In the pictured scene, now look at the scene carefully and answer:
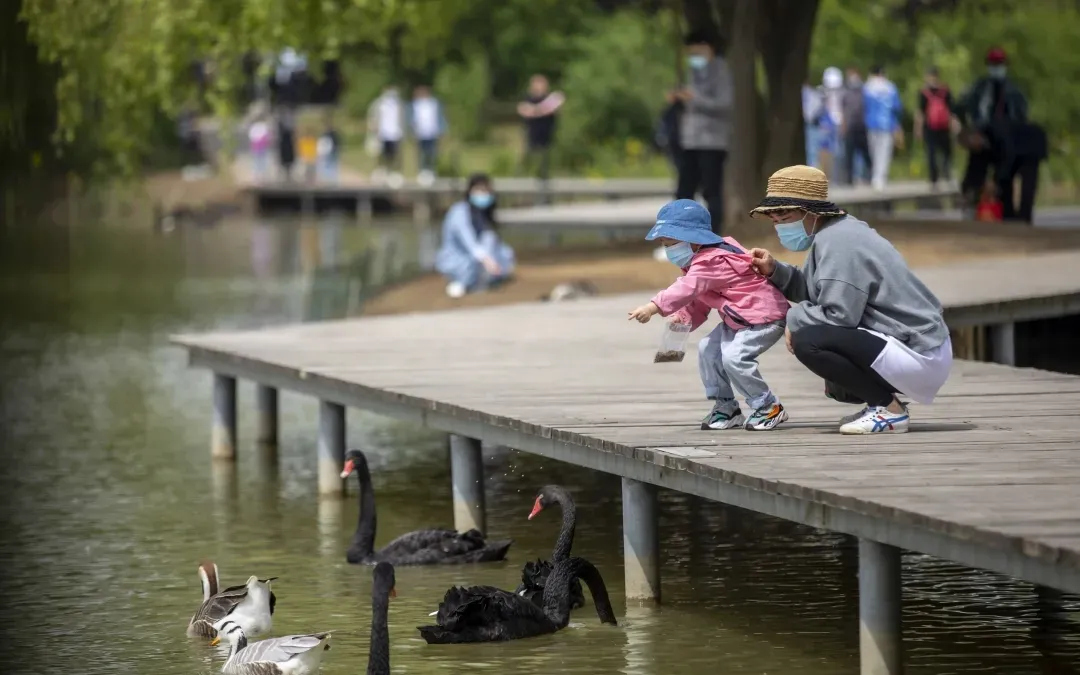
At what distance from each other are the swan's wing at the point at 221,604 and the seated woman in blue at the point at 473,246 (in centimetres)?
1082

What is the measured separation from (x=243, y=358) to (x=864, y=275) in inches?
239

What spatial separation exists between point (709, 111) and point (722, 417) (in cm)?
1098

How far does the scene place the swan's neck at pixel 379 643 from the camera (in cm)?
944

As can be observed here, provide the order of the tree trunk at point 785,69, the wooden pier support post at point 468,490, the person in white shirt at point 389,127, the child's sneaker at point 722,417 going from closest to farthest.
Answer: the child's sneaker at point 722,417 → the wooden pier support post at point 468,490 → the tree trunk at point 785,69 → the person in white shirt at point 389,127

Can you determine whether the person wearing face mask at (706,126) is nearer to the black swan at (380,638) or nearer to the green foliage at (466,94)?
the black swan at (380,638)

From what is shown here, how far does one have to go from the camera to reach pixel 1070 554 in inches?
306

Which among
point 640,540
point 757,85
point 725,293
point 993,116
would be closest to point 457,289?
point 757,85

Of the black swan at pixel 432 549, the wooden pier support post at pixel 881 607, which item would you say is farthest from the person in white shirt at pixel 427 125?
the wooden pier support post at pixel 881 607

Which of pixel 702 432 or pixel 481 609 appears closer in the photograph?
pixel 481 609

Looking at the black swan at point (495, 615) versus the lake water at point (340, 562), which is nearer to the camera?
the lake water at point (340, 562)

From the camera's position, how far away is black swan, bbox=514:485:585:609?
10914 mm

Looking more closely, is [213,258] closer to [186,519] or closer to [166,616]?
[186,519]

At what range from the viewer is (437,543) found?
12383 mm

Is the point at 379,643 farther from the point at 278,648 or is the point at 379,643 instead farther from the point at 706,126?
the point at 706,126
